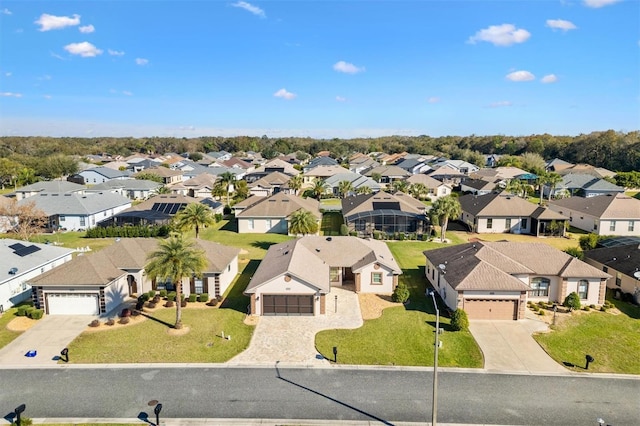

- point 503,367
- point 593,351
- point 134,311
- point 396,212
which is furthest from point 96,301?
point 396,212

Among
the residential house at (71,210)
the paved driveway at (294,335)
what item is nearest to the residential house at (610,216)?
the paved driveway at (294,335)

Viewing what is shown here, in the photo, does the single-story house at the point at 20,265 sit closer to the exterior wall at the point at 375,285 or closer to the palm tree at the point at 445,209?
the exterior wall at the point at 375,285

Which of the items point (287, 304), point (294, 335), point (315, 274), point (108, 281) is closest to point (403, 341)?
point (294, 335)

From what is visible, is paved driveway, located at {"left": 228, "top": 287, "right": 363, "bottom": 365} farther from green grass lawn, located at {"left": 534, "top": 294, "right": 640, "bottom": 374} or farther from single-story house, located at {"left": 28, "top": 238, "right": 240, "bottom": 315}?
green grass lawn, located at {"left": 534, "top": 294, "right": 640, "bottom": 374}

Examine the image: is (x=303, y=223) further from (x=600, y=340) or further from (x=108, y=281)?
(x=600, y=340)

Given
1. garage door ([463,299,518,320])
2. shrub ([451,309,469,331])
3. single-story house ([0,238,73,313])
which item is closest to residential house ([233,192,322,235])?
single-story house ([0,238,73,313])

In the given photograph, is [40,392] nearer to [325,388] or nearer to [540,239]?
[325,388]
